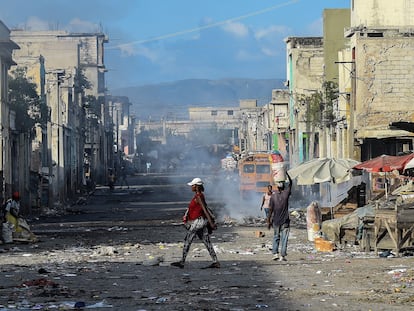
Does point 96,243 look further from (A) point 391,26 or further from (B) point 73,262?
(A) point 391,26

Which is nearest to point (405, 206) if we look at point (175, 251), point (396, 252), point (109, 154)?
point (396, 252)

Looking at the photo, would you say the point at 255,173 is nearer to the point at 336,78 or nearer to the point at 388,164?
the point at 336,78

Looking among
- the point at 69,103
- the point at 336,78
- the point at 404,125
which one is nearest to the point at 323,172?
the point at 404,125

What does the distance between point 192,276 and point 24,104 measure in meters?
37.0

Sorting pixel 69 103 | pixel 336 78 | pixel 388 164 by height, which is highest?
pixel 336 78

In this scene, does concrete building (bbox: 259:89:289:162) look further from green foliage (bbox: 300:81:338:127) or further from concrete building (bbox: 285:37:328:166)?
green foliage (bbox: 300:81:338:127)

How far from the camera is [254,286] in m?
16.6

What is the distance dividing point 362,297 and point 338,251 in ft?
30.9

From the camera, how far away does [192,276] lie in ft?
61.2

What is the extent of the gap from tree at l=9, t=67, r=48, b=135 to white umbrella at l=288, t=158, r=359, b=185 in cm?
2016

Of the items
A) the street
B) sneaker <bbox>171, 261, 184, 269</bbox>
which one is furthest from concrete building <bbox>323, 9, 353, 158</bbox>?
sneaker <bbox>171, 261, 184, 269</bbox>

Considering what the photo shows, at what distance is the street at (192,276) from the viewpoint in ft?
47.5

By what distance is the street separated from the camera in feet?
47.5

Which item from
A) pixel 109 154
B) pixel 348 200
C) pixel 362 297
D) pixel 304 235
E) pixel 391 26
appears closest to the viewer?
pixel 362 297
